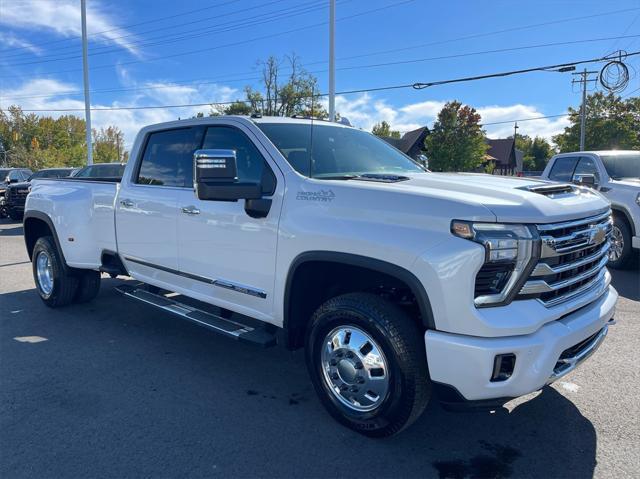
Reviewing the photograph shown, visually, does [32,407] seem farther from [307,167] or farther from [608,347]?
[608,347]

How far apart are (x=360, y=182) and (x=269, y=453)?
1.74 metres

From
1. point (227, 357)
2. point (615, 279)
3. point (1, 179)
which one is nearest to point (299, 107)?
point (1, 179)

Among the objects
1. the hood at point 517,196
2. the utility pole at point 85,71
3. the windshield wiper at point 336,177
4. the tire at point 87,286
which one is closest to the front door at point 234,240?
the windshield wiper at point 336,177

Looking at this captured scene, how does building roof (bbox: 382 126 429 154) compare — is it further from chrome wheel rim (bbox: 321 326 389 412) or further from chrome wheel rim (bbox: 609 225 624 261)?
chrome wheel rim (bbox: 321 326 389 412)

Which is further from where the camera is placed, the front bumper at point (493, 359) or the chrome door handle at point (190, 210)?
the chrome door handle at point (190, 210)

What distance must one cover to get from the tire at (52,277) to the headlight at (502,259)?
4.97 m

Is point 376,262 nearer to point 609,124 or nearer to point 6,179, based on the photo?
point 6,179

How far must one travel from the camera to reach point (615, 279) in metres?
7.41

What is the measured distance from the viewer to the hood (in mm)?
2629

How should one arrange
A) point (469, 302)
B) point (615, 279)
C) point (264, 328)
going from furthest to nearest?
point (615, 279)
point (264, 328)
point (469, 302)

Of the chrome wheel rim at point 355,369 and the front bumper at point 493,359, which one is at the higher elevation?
the front bumper at point 493,359

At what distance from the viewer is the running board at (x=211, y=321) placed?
3.64 m

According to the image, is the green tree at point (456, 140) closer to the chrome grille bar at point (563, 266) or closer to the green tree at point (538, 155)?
the chrome grille bar at point (563, 266)

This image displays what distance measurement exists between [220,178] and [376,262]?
47.2 inches
